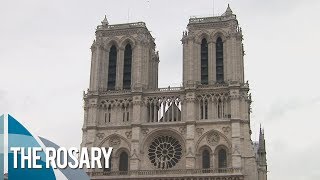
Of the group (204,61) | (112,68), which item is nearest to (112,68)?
(112,68)

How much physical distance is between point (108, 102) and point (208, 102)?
465 inches

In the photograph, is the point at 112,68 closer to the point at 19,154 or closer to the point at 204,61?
the point at 204,61

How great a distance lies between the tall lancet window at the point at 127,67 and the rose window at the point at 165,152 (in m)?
7.85

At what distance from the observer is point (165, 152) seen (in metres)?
69.4

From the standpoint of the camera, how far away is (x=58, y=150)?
34594 mm

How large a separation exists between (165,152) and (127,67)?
11.7m

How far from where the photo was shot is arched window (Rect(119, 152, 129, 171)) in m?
69.5

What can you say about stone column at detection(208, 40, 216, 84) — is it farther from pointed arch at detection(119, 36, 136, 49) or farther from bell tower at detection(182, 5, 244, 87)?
pointed arch at detection(119, 36, 136, 49)

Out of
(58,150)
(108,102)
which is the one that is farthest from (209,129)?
(58,150)

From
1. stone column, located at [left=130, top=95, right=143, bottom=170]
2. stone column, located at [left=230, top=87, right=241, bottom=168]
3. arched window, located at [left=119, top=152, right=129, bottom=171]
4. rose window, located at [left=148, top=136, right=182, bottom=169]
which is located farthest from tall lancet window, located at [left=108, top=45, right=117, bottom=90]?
stone column, located at [left=230, top=87, right=241, bottom=168]

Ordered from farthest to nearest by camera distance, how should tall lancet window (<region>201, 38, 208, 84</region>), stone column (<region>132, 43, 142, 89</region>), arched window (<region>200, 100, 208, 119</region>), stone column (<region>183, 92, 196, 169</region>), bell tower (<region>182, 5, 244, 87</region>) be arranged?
1. tall lancet window (<region>201, 38, 208, 84</region>)
2. stone column (<region>132, 43, 142, 89</region>)
3. bell tower (<region>182, 5, 244, 87</region>)
4. arched window (<region>200, 100, 208, 119</region>)
5. stone column (<region>183, 92, 196, 169</region>)

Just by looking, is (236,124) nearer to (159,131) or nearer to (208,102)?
(208,102)

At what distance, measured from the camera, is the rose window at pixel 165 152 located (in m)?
68.6

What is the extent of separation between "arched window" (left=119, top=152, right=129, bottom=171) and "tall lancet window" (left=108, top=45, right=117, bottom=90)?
27.5 ft
